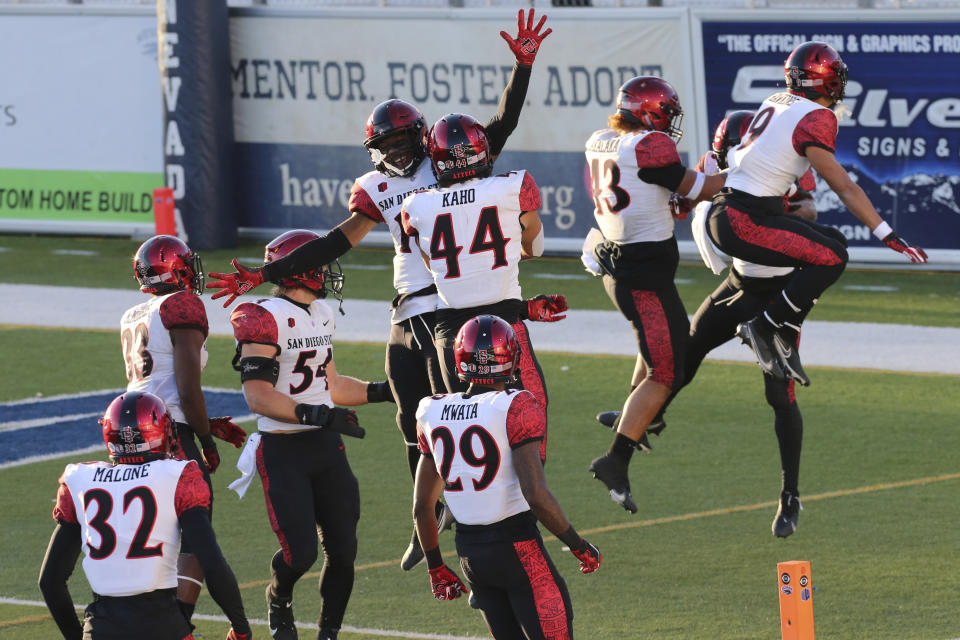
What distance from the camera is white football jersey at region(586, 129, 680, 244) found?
28.3 feet

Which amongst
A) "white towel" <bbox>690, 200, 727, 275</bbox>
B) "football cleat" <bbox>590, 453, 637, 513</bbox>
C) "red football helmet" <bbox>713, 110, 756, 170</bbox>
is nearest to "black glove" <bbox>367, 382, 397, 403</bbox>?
"football cleat" <bbox>590, 453, 637, 513</bbox>

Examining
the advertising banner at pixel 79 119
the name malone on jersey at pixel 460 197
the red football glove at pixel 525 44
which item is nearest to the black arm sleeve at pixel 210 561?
the name malone on jersey at pixel 460 197

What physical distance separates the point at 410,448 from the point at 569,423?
3.84 m

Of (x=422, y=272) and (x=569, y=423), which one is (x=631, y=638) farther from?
(x=569, y=423)

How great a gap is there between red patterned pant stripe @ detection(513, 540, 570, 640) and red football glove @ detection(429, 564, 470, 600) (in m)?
0.51

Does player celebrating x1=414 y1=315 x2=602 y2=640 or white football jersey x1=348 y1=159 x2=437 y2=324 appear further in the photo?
white football jersey x1=348 y1=159 x2=437 y2=324

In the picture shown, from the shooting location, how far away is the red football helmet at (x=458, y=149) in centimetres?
733

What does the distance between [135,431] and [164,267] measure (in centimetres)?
175

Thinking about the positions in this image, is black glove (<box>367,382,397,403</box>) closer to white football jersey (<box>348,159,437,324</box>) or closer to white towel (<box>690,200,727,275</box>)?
white football jersey (<box>348,159,437,324</box>)

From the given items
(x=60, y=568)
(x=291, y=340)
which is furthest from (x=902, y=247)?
(x=60, y=568)

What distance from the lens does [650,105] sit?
8742 millimetres

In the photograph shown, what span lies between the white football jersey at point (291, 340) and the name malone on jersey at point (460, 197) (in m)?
0.82

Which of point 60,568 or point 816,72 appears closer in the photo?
point 60,568

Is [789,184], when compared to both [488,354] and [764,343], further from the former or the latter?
[488,354]
